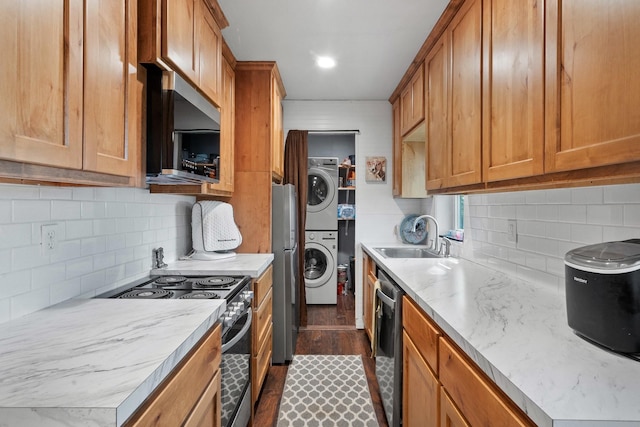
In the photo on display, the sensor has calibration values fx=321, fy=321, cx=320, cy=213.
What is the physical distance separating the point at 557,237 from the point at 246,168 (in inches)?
82.5

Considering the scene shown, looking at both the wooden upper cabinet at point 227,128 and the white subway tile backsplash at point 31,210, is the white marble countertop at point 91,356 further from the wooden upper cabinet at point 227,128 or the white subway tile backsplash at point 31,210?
the wooden upper cabinet at point 227,128

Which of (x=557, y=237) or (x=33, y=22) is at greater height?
(x=33, y=22)

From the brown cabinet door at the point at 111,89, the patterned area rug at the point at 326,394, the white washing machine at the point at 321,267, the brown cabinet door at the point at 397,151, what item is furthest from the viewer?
the white washing machine at the point at 321,267

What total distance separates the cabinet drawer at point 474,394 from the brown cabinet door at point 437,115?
1192mm

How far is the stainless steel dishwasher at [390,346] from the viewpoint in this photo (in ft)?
5.56

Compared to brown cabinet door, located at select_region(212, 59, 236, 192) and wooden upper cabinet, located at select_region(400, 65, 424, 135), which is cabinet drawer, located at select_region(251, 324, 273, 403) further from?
wooden upper cabinet, located at select_region(400, 65, 424, 135)

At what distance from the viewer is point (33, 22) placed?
0.75 metres

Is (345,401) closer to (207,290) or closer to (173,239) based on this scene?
(207,290)

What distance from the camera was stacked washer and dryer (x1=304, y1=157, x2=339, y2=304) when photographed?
4.31 metres

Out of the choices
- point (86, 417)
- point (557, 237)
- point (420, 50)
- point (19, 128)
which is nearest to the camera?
point (86, 417)

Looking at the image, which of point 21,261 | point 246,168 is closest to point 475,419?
point 21,261

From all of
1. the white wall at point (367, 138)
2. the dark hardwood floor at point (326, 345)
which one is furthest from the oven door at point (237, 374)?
the white wall at point (367, 138)

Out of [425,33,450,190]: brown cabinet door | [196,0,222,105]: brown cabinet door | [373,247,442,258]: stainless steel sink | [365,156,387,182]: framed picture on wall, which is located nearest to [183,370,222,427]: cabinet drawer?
[196,0,222,105]: brown cabinet door

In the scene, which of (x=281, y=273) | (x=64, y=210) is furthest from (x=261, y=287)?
(x=64, y=210)
